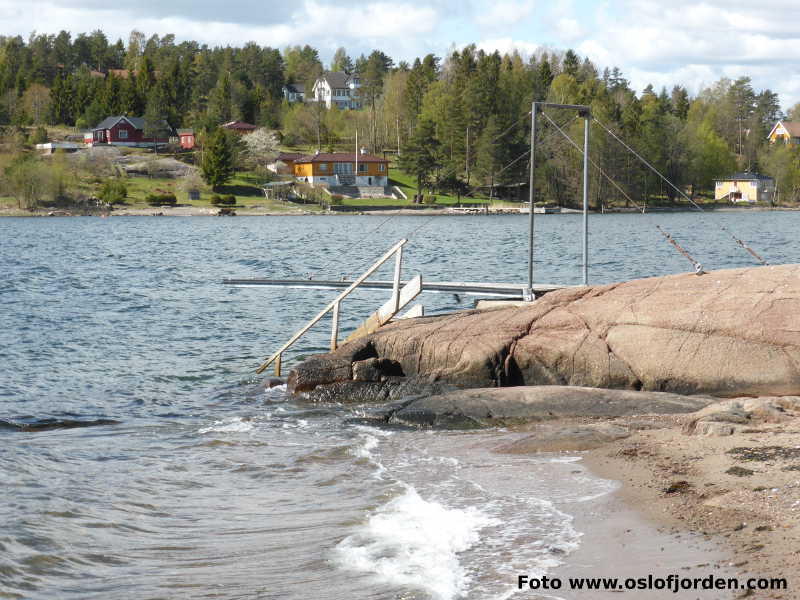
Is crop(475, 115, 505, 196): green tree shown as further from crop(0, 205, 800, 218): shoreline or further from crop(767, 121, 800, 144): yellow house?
crop(767, 121, 800, 144): yellow house

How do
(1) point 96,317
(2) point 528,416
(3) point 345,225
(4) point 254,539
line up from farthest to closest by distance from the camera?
(3) point 345,225
(1) point 96,317
(2) point 528,416
(4) point 254,539

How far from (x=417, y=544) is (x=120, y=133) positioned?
418 feet

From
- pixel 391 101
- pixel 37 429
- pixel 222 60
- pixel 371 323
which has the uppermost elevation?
pixel 222 60

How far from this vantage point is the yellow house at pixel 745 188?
403 ft

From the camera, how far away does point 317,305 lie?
29.1m

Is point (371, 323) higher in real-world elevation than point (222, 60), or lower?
lower

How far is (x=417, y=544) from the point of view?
27.7 feet

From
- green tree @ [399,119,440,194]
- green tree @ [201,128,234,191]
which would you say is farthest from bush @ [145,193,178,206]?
green tree @ [399,119,440,194]

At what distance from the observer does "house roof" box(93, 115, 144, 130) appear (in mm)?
126188

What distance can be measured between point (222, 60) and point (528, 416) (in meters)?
166

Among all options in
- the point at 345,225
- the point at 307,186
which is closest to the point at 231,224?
the point at 345,225

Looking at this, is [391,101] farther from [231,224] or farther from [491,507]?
[491,507]

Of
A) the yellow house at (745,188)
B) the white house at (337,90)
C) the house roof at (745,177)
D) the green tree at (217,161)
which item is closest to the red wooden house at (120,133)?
the green tree at (217,161)

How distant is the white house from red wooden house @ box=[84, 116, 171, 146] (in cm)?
5210
